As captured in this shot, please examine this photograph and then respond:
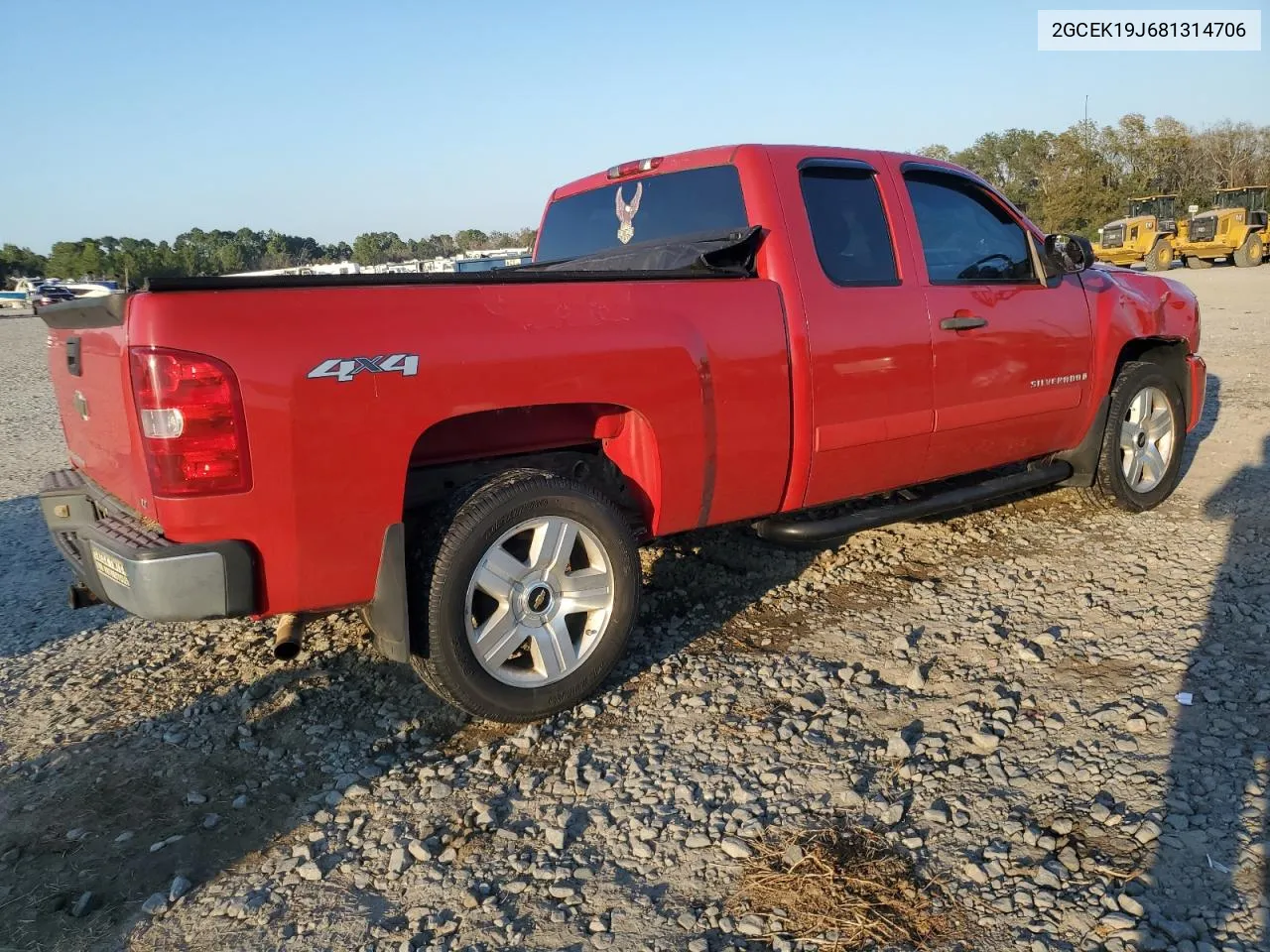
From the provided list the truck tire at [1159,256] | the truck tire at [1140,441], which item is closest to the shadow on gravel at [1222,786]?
the truck tire at [1140,441]

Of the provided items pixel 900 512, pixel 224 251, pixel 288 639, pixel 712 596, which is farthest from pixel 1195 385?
pixel 224 251

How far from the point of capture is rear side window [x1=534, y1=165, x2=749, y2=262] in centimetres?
→ 400

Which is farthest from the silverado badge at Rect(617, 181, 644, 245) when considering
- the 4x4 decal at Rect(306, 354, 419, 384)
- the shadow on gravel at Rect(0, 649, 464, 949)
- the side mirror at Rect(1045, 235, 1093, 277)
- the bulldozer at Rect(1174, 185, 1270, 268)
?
the bulldozer at Rect(1174, 185, 1270, 268)

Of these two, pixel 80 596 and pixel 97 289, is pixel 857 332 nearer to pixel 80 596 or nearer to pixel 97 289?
pixel 80 596

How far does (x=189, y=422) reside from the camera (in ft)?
8.33

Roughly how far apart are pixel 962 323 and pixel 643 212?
5.21ft

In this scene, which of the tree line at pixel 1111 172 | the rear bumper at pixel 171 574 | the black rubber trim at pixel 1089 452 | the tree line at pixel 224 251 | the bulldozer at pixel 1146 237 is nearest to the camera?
Answer: the rear bumper at pixel 171 574

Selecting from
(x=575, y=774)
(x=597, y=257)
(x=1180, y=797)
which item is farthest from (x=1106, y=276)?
(x=575, y=774)

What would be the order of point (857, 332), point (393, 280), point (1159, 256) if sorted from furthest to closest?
point (1159, 256), point (857, 332), point (393, 280)

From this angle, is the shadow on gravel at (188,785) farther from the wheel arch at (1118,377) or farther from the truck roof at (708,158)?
the wheel arch at (1118,377)

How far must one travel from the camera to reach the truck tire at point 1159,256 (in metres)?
30.8

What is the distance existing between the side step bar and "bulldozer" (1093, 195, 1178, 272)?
29321 mm

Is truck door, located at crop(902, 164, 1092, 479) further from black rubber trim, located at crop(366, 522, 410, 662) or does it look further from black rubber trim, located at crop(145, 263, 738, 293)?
black rubber trim, located at crop(366, 522, 410, 662)

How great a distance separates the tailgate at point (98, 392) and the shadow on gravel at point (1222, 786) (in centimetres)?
296
